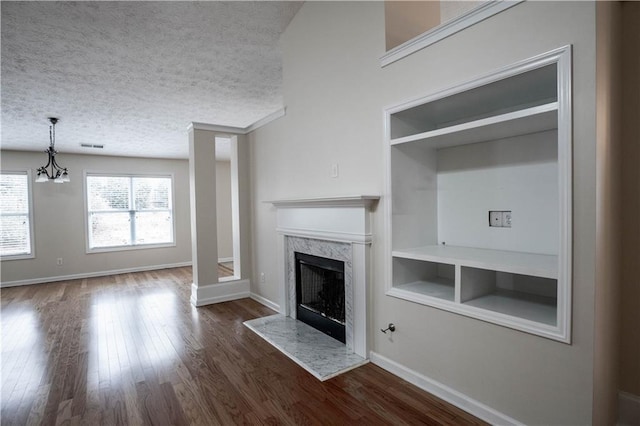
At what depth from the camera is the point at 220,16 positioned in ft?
9.26

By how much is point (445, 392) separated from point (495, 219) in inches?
46.8

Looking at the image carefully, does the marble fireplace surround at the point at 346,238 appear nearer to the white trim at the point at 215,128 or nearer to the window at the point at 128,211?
the white trim at the point at 215,128

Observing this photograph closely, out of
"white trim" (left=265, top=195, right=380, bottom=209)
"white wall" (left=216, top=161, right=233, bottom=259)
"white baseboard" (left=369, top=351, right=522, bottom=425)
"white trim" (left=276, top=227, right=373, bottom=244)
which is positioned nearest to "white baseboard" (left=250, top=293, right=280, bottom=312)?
"white trim" (left=276, top=227, right=373, bottom=244)

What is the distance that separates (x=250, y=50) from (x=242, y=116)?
184cm

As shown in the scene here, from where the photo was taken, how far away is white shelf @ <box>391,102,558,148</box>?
5.32 feet

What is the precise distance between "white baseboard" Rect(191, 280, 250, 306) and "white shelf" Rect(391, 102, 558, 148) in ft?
10.6

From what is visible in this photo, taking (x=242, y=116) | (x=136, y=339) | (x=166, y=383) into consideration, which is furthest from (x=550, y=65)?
(x=242, y=116)

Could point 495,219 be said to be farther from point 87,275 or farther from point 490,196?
point 87,275

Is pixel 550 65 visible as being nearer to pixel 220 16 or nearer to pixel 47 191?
pixel 220 16

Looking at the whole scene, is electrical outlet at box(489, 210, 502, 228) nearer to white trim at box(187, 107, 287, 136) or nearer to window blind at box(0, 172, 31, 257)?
white trim at box(187, 107, 287, 136)

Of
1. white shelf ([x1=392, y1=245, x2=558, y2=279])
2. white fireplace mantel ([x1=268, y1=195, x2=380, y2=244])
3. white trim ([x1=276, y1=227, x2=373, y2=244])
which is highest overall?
white fireplace mantel ([x1=268, y1=195, x2=380, y2=244])

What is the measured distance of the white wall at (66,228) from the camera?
614 cm

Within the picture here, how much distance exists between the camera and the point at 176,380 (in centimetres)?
245

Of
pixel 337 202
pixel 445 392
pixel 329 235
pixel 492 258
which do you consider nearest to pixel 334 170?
pixel 337 202
